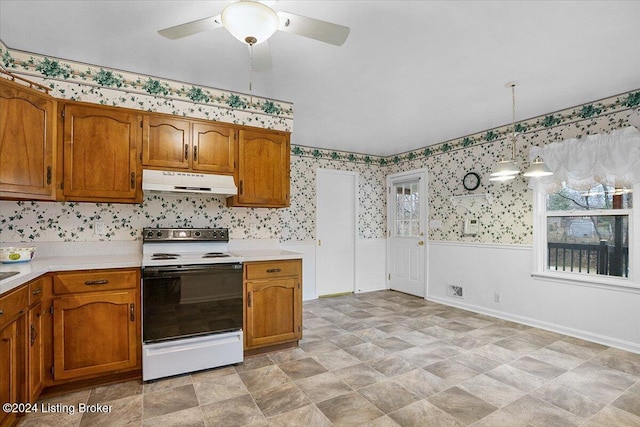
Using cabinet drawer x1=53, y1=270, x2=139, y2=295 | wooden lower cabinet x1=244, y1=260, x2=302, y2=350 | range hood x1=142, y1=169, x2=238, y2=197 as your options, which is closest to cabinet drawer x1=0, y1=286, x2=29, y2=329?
cabinet drawer x1=53, y1=270, x2=139, y2=295

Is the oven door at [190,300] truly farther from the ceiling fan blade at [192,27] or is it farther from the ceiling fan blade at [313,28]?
the ceiling fan blade at [313,28]

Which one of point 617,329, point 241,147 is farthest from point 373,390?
point 617,329

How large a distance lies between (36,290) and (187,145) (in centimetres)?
157

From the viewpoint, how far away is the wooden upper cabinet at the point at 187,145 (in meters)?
2.88

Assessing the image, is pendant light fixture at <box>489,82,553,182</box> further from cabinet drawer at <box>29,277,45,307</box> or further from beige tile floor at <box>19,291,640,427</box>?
cabinet drawer at <box>29,277,45,307</box>

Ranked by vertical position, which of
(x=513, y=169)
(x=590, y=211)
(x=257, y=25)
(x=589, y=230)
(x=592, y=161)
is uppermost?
(x=257, y=25)

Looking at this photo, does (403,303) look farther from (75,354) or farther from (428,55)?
(75,354)

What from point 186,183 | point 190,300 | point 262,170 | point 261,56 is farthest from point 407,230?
point 261,56

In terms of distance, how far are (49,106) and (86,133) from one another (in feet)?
0.95

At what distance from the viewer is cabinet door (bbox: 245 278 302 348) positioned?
2.93 metres

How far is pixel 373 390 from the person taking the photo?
7.88 ft

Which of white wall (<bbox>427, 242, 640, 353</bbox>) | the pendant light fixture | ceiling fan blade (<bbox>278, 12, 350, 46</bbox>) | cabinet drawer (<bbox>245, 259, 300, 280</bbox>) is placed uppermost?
ceiling fan blade (<bbox>278, 12, 350, 46</bbox>)

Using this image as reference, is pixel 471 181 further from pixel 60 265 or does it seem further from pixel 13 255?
pixel 13 255

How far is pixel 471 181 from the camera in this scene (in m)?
4.62
